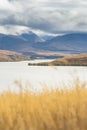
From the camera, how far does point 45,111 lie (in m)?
8.77

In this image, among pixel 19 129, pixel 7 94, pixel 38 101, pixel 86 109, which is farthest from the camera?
pixel 7 94

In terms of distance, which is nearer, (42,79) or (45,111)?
(45,111)

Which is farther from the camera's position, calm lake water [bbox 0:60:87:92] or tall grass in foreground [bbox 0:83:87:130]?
calm lake water [bbox 0:60:87:92]

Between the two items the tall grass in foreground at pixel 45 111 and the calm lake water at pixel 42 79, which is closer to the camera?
the tall grass in foreground at pixel 45 111

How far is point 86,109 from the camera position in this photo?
28.7ft

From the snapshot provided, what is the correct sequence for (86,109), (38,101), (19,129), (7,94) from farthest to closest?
(7,94)
(38,101)
(86,109)
(19,129)

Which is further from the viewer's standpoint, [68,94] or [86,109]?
[68,94]

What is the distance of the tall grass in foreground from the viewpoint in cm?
844

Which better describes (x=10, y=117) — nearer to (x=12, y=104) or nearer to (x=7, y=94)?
(x=12, y=104)

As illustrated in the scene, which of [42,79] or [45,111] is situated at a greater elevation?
[45,111]

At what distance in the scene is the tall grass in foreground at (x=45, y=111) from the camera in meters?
8.44

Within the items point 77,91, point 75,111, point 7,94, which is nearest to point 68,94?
point 77,91

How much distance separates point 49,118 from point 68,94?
130 cm

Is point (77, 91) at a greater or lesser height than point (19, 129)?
greater
